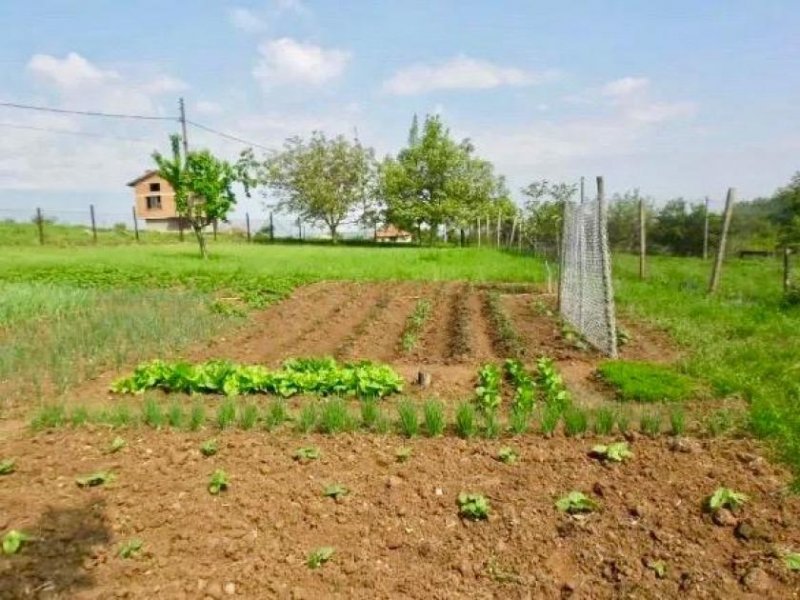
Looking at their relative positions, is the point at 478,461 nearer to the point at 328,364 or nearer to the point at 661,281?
the point at 328,364

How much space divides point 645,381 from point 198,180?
61.6ft

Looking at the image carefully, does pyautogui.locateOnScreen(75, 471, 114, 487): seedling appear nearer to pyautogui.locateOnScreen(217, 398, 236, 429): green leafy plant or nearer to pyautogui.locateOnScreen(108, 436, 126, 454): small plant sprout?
pyautogui.locateOnScreen(108, 436, 126, 454): small plant sprout

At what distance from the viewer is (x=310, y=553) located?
9.75ft

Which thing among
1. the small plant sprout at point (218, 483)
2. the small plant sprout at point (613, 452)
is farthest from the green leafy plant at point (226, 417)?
the small plant sprout at point (613, 452)

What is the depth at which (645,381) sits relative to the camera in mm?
5719

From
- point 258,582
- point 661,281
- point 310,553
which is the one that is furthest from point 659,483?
point 661,281

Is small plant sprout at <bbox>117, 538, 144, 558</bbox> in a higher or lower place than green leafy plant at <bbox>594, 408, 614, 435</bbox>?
lower

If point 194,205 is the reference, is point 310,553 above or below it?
below

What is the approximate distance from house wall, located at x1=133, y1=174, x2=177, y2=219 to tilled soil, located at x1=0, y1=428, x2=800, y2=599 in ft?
196

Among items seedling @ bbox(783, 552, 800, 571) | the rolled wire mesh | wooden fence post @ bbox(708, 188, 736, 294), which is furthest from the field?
wooden fence post @ bbox(708, 188, 736, 294)

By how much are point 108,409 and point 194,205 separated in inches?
715

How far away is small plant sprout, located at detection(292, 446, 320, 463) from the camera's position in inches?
154

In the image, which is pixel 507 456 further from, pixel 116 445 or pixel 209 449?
pixel 116 445

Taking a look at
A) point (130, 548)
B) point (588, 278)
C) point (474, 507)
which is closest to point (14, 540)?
point (130, 548)
